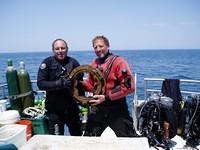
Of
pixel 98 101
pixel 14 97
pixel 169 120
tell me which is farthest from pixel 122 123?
pixel 14 97

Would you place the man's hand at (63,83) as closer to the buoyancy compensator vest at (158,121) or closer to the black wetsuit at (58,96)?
the black wetsuit at (58,96)

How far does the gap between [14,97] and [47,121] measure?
58 cm

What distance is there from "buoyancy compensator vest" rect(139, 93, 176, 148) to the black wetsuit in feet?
4.18

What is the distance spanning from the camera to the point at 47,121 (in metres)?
3.83

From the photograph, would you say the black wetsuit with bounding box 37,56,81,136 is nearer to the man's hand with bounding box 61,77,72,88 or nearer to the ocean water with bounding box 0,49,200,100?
the man's hand with bounding box 61,77,72,88

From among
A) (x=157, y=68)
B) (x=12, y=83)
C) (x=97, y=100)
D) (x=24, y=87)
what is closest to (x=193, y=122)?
(x=97, y=100)

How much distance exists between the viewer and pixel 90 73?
3.58 meters

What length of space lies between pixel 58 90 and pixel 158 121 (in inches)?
71.3

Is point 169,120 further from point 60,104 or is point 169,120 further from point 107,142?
point 107,142

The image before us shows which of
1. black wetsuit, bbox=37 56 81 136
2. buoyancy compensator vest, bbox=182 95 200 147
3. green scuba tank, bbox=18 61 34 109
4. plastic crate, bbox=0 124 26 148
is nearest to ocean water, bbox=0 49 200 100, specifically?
green scuba tank, bbox=18 61 34 109

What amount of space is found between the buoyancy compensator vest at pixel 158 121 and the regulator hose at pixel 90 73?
1370 millimetres

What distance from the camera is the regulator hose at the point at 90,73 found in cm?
346

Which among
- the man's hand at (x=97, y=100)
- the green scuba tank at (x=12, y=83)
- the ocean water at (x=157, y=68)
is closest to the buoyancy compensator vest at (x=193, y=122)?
the man's hand at (x=97, y=100)

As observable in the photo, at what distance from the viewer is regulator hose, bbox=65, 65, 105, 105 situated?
346 centimetres
